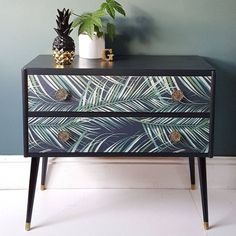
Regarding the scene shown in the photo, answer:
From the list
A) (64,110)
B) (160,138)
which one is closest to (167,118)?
(160,138)

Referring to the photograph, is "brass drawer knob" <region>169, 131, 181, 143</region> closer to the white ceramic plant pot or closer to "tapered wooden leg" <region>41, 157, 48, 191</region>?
the white ceramic plant pot

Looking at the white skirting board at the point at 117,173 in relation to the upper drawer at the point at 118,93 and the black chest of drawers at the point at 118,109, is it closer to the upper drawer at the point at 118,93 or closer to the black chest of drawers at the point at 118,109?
the black chest of drawers at the point at 118,109

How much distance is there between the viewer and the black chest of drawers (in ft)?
4.53

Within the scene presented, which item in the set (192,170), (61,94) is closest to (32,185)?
(61,94)

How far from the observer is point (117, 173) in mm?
1868

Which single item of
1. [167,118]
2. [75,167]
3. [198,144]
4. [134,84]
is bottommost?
[75,167]

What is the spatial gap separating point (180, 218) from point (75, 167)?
1.97 feet

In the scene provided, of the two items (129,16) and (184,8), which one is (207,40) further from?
(129,16)

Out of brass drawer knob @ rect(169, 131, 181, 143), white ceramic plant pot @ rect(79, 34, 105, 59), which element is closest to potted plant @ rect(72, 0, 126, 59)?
white ceramic plant pot @ rect(79, 34, 105, 59)

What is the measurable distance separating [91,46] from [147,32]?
32 cm

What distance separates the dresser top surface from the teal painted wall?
0.31ft

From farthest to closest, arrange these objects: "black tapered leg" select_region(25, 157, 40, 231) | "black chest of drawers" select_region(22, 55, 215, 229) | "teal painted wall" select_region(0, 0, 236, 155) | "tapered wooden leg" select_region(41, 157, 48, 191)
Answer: "tapered wooden leg" select_region(41, 157, 48, 191) < "teal painted wall" select_region(0, 0, 236, 155) < "black tapered leg" select_region(25, 157, 40, 231) < "black chest of drawers" select_region(22, 55, 215, 229)

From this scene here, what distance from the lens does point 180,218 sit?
1.61m

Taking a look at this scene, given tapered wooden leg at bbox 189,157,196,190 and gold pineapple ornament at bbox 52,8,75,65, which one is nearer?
gold pineapple ornament at bbox 52,8,75,65
